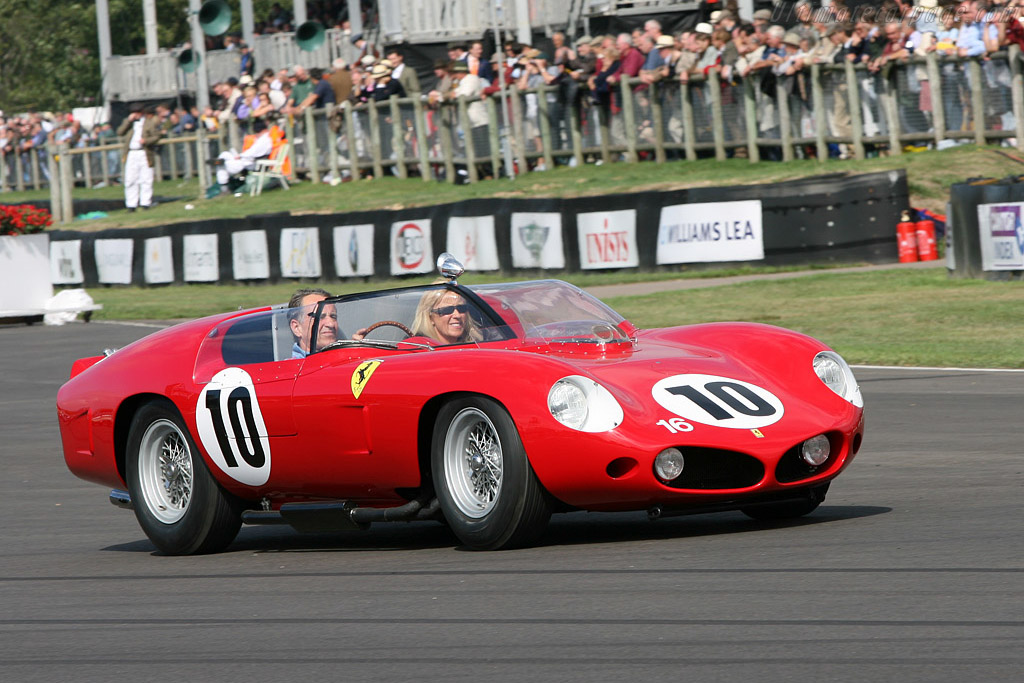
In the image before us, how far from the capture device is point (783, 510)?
6867mm

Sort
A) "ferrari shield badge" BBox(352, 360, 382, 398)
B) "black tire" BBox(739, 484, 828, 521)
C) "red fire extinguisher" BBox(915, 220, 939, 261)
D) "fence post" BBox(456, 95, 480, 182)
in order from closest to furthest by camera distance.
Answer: "ferrari shield badge" BBox(352, 360, 382, 398) < "black tire" BBox(739, 484, 828, 521) < "red fire extinguisher" BBox(915, 220, 939, 261) < "fence post" BBox(456, 95, 480, 182)

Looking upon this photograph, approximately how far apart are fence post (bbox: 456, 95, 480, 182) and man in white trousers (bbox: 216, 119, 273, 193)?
641 centimetres

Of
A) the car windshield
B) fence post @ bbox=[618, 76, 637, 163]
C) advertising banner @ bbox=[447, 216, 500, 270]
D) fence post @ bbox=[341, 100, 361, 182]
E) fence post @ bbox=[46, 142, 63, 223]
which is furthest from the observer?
fence post @ bbox=[46, 142, 63, 223]

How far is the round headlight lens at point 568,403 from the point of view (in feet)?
19.8

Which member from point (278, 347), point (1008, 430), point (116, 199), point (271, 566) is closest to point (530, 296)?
point (278, 347)

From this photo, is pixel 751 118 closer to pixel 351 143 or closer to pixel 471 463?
pixel 351 143

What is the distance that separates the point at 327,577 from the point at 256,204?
87.4 feet

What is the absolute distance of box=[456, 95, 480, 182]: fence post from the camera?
28.5m

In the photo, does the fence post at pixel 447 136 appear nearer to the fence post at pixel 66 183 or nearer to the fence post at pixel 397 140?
the fence post at pixel 397 140

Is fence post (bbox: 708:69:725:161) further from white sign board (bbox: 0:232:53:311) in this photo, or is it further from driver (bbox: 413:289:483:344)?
driver (bbox: 413:289:483:344)

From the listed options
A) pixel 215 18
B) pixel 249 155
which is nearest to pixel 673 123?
pixel 249 155

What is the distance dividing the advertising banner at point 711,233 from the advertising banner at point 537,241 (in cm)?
147

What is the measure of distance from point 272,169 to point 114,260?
658cm

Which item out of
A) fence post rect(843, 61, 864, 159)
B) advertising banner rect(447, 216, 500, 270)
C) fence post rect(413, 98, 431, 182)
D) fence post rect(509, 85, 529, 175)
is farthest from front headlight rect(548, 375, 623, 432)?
fence post rect(413, 98, 431, 182)
